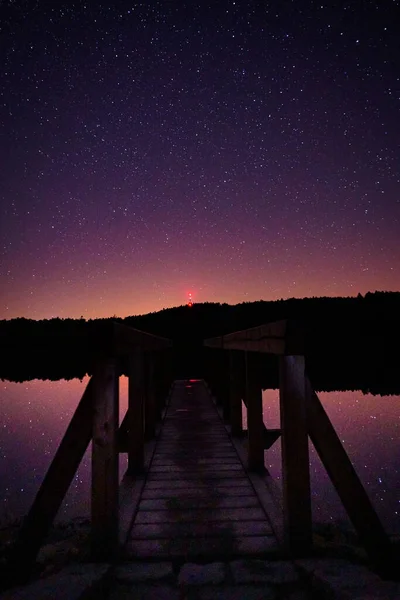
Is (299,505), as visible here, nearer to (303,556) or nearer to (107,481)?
(303,556)

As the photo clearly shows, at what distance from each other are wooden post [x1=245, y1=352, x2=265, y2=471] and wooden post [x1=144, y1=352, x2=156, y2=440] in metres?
1.83

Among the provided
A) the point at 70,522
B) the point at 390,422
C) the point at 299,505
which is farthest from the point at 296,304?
the point at 299,505

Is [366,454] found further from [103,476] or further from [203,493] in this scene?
[103,476]

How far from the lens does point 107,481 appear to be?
91.6 inches

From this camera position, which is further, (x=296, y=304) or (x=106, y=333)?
(x=296, y=304)

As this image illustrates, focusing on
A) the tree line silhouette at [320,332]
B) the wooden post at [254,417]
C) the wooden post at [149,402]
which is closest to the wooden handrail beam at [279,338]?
the wooden post at [254,417]

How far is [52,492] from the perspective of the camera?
2229 mm

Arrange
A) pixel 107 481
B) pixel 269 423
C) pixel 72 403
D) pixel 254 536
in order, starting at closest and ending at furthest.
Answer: pixel 107 481 → pixel 254 536 → pixel 269 423 → pixel 72 403

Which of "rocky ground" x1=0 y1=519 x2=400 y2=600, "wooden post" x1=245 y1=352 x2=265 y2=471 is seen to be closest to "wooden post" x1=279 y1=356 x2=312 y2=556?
"rocky ground" x1=0 y1=519 x2=400 y2=600

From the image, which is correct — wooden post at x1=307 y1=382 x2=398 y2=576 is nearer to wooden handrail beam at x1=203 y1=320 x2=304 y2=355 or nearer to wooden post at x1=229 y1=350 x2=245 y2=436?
wooden handrail beam at x1=203 y1=320 x2=304 y2=355

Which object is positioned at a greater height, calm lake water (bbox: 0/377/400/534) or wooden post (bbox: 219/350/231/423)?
wooden post (bbox: 219/350/231/423)

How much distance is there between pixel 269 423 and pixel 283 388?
840 cm

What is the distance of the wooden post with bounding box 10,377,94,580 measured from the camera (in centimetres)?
216

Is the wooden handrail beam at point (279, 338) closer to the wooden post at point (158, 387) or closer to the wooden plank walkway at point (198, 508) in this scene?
the wooden plank walkway at point (198, 508)
